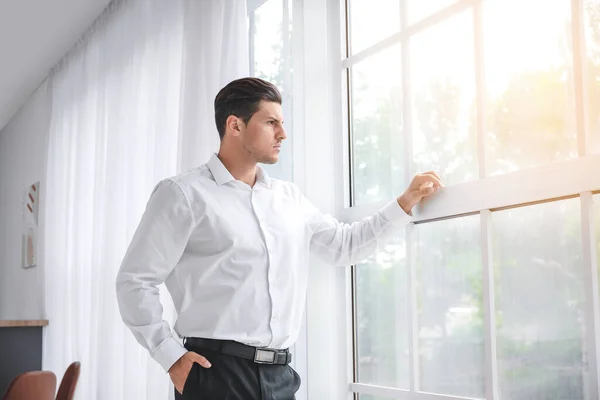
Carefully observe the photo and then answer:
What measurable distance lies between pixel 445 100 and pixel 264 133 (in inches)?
21.9

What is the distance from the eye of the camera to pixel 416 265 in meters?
2.33

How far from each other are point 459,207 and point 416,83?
47cm

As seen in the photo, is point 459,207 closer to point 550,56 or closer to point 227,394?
point 550,56

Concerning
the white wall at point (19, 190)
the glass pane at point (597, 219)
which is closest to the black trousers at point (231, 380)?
the glass pane at point (597, 219)

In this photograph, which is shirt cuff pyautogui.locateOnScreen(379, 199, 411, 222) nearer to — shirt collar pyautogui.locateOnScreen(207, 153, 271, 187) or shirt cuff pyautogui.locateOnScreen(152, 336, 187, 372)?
shirt collar pyautogui.locateOnScreen(207, 153, 271, 187)

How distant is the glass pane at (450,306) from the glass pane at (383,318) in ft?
0.29

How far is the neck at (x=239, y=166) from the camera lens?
2430 mm

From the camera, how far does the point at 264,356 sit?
7.30 ft

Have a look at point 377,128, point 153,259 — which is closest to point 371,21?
point 377,128

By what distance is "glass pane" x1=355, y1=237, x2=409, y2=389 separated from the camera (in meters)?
2.38

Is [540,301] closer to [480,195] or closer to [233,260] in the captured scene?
[480,195]

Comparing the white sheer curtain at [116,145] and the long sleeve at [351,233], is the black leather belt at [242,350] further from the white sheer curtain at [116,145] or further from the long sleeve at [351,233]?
the white sheer curtain at [116,145]

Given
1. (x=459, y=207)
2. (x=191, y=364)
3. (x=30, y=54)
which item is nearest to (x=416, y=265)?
(x=459, y=207)

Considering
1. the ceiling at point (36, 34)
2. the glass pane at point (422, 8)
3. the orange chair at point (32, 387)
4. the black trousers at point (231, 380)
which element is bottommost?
the orange chair at point (32, 387)
